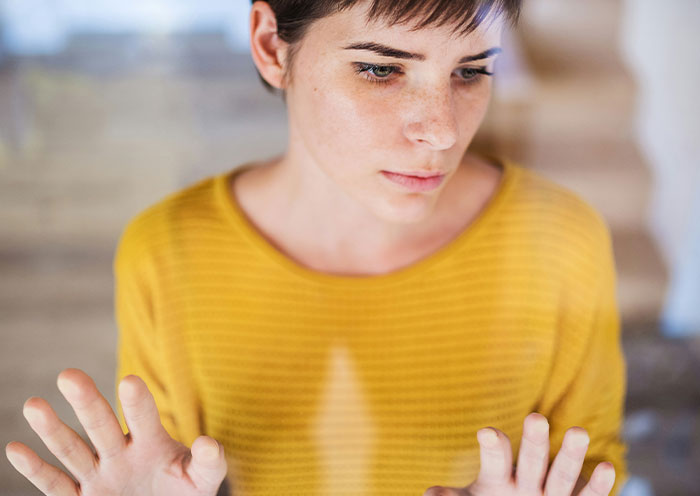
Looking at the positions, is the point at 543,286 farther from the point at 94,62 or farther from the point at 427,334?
the point at 94,62

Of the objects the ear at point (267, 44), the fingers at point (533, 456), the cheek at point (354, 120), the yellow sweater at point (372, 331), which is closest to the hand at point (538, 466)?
the fingers at point (533, 456)

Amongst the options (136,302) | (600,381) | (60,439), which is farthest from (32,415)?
(600,381)

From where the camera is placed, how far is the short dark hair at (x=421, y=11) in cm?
42

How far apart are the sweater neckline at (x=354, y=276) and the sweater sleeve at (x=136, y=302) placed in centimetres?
9

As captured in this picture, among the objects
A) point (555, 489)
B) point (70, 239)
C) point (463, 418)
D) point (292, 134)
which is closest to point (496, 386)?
point (463, 418)

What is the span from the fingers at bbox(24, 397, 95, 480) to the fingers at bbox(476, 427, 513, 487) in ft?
0.85

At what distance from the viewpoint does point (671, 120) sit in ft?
2.34

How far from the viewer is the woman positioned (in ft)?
1.54

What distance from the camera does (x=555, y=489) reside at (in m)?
0.40

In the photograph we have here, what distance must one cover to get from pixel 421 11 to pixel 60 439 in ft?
1.20

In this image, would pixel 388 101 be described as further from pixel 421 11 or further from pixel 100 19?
pixel 100 19

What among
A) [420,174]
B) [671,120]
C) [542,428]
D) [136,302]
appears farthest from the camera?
[671,120]

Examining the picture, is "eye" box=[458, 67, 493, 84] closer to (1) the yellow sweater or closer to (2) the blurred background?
(2) the blurred background

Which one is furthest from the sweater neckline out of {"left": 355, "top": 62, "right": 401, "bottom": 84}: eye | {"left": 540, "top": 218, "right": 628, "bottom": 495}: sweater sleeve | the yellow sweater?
{"left": 355, "top": 62, "right": 401, "bottom": 84}: eye
